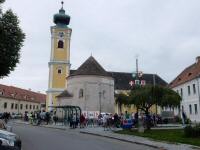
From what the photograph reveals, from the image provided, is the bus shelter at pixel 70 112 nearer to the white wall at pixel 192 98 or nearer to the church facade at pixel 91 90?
the church facade at pixel 91 90

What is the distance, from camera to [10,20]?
22.7 m

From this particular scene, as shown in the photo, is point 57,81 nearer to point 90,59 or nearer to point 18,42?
point 90,59

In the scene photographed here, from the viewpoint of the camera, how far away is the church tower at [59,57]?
68.8m

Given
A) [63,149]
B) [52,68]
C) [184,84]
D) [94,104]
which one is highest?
[52,68]

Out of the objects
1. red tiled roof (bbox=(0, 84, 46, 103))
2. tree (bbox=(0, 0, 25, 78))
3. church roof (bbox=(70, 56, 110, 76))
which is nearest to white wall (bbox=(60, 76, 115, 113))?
church roof (bbox=(70, 56, 110, 76))

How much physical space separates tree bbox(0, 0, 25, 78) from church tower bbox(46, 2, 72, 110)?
1750 inches

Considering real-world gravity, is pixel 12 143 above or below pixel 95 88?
below

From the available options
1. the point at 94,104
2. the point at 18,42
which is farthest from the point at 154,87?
the point at 94,104

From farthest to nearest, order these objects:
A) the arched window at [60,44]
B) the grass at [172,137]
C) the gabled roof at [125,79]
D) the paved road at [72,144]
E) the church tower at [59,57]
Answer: the gabled roof at [125,79] < the arched window at [60,44] < the church tower at [59,57] < the grass at [172,137] < the paved road at [72,144]

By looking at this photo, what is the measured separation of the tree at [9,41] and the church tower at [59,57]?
4446 cm

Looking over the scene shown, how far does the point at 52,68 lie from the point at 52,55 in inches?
131

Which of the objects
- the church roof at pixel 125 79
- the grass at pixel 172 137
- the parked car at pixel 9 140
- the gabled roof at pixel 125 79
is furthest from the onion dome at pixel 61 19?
the parked car at pixel 9 140

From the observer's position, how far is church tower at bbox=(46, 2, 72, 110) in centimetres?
6875

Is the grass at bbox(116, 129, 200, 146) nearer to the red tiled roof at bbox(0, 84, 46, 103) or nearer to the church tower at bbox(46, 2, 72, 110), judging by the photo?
the church tower at bbox(46, 2, 72, 110)
